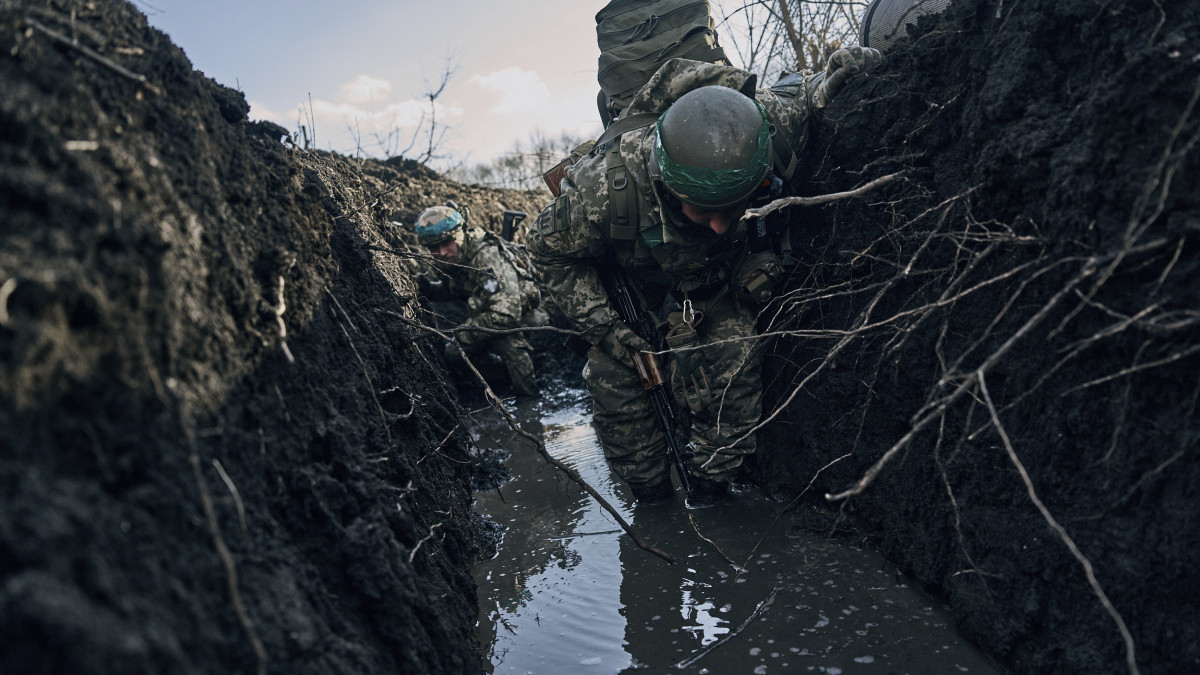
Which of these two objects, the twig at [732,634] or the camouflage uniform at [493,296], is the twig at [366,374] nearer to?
the twig at [732,634]

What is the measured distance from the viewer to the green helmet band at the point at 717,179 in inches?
115

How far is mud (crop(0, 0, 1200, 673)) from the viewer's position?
43.1 inches

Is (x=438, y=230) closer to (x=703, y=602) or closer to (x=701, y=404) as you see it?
(x=701, y=404)

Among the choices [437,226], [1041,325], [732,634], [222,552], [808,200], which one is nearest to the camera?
[222,552]

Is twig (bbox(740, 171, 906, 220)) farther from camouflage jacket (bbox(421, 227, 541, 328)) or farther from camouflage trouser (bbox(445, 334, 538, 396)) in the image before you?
camouflage trouser (bbox(445, 334, 538, 396))

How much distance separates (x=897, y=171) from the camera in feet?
8.61

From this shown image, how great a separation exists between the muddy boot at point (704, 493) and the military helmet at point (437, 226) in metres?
3.73

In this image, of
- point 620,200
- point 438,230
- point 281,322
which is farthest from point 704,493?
point 438,230

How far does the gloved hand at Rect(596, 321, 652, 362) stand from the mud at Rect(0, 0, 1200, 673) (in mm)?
1103

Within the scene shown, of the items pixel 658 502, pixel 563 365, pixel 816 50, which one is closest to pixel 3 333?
pixel 658 502

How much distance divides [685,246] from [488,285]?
349cm

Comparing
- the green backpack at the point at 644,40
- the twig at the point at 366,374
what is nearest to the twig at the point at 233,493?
the twig at the point at 366,374

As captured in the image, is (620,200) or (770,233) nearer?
(620,200)

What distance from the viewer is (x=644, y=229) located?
11.0ft
